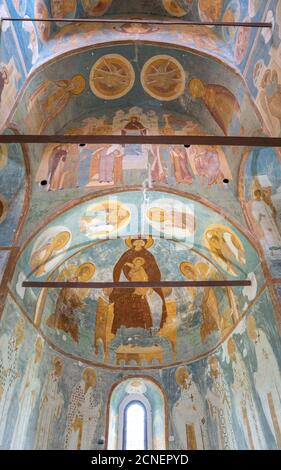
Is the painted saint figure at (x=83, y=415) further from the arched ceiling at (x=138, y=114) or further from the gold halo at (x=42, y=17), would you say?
the gold halo at (x=42, y=17)

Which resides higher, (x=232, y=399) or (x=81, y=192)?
(x=81, y=192)

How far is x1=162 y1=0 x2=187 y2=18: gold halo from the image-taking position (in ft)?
33.4

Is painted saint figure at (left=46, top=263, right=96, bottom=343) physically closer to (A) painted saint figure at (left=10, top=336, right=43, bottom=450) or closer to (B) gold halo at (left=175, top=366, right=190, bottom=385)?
(A) painted saint figure at (left=10, top=336, right=43, bottom=450)

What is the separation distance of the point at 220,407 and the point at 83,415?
4.19m

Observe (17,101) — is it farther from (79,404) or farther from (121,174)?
(79,404)

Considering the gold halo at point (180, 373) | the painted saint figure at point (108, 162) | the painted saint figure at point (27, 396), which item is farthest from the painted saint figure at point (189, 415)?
the painted saint figure at point (108, 162)

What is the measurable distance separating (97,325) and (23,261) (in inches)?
187

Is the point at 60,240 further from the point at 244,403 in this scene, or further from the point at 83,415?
the point at 244,403

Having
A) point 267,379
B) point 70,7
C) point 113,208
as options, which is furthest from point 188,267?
point 70,7

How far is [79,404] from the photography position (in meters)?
12.6

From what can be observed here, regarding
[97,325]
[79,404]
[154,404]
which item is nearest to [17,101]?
[97,325]

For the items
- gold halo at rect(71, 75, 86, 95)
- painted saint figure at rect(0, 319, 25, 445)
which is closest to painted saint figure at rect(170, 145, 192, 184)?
gold halo at rect(71, 75, 86, 95)

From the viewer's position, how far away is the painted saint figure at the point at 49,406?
444 inches

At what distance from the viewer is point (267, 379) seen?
31.4 feet
